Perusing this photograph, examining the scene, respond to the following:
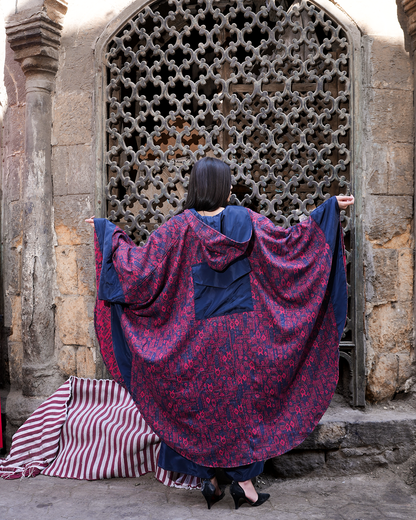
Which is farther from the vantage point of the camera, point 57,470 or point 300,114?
point 300,114

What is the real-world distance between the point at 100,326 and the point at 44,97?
1.84 m

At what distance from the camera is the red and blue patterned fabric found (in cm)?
260

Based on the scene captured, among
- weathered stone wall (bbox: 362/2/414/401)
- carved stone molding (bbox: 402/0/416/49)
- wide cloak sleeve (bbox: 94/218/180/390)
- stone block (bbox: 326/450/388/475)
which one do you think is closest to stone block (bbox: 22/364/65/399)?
wide cloak sleeve (bbox: 94/218/180/390)

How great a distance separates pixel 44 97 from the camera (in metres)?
3.56

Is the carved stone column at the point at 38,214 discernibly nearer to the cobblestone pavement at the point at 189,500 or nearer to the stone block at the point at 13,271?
the stone block at the point at 13,271

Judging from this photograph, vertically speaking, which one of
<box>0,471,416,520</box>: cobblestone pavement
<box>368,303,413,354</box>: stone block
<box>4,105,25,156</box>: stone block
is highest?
<box>4,105,25,156</box>: stone block

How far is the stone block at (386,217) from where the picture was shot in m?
3.37

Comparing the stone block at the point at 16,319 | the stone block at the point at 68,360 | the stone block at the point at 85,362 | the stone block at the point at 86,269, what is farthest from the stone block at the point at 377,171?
the stone block at the point at 16,319

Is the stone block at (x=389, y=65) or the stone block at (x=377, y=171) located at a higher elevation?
the stone block at (x=389, y=65)

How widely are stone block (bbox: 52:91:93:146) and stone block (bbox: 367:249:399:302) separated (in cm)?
229

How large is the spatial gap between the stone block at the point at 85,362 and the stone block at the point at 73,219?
2.65 ft

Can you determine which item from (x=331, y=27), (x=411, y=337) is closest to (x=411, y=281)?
(x=411, y=337)

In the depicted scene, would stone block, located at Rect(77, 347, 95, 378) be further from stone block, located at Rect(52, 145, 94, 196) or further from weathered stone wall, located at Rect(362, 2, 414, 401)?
weathered stone wall, located at Rect(362, 2, 414, 401)

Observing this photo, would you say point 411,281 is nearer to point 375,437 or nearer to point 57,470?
point 375,437
